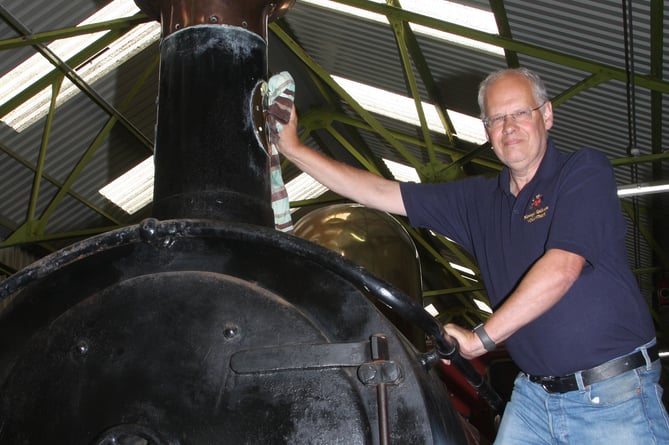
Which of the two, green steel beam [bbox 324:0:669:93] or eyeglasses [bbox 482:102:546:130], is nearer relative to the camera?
eyeglasses [bbox 482:102:546:130]

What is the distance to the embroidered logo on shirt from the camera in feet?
7.29

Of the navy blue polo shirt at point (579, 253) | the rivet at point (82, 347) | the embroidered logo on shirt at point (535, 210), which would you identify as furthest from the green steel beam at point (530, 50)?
the rivet at point (82, 347)

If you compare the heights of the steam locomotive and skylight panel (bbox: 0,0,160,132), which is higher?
skylight panel (bbox: 0,0,160,132)

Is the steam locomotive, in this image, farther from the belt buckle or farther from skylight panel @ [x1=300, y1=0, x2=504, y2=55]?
skylight panel @ [x1=300, y1=0, x2=504, y2=55]

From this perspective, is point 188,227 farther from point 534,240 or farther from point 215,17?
point 534,240

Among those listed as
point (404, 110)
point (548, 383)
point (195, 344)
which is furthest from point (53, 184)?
point (195, 344)

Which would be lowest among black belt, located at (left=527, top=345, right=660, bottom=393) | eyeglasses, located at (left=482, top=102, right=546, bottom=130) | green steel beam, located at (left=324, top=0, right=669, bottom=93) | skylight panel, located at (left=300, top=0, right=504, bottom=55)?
black belt, located at (left=527, top=345, right=660, bottom=393)

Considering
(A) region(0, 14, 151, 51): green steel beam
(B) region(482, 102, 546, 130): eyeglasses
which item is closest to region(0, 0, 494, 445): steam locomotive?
(B) region(482, 102, 546, 130): eyeglasses

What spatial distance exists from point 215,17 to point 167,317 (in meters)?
0.84

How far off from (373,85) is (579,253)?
6.78 meters

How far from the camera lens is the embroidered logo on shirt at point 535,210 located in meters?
2.22

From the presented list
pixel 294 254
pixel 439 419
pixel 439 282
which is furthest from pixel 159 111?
pixel 439 282

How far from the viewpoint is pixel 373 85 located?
337 inches

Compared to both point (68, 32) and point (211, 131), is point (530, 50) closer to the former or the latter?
point (68, 32)
